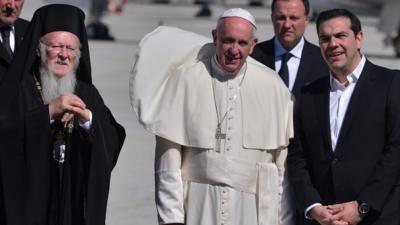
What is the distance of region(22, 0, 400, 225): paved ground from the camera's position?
966 centimetres

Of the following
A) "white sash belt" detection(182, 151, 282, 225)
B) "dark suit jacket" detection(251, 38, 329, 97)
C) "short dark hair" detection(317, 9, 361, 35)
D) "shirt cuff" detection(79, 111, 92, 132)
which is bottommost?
"white sash belt" detection(182, 151, 282, 225)

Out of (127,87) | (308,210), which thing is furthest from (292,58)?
(127,87)

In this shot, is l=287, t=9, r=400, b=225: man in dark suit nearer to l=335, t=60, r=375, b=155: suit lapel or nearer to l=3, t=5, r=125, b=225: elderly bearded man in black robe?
l=335, t=60, r=375, b=155: suit lapel

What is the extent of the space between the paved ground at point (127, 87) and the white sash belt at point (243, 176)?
2.00 ft

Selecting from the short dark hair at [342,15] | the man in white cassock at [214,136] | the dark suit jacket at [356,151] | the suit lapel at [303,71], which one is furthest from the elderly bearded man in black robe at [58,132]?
the suit lapel at [303,71]

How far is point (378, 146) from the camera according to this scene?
493cm

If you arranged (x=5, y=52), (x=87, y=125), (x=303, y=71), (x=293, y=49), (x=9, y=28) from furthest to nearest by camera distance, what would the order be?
(x=9, y=28) → (x=5, y=52) → (x=293, y=49) → (x=303, y=71) → (x=87, y=125)

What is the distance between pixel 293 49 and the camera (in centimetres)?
601

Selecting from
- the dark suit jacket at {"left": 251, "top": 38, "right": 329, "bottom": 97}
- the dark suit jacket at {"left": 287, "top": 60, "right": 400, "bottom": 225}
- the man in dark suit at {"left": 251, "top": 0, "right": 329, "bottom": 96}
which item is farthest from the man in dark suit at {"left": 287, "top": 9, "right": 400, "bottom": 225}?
the man in dark suit at {"left": 251, "top": 0, "right": 329, "bottom": 96}

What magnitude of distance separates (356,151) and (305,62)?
1.11 meters

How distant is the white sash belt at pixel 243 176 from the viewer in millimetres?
4965

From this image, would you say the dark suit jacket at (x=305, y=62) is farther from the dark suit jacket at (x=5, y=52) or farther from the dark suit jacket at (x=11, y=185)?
the dark suit jacket at (x=11, y=185)

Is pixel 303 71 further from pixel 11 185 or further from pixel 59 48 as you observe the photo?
pixel 11 185

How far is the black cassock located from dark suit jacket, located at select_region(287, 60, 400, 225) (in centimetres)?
89
